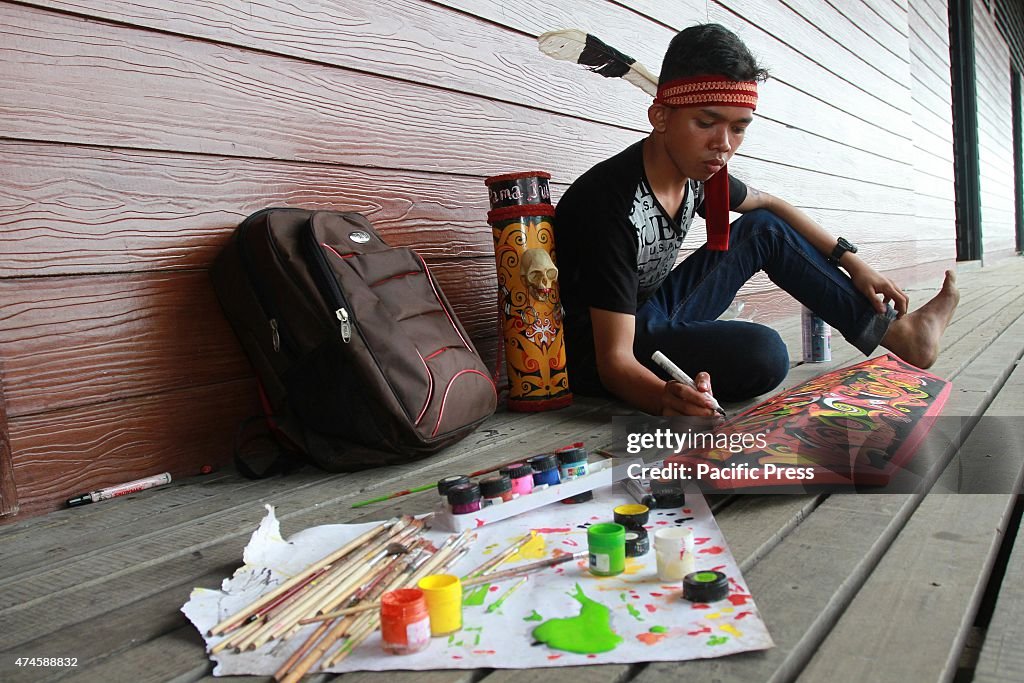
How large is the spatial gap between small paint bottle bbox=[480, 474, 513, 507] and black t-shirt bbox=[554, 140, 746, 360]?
2.45ft

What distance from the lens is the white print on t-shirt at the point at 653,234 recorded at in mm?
1887

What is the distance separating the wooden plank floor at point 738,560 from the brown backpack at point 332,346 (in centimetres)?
7

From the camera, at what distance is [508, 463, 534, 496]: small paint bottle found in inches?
44.8

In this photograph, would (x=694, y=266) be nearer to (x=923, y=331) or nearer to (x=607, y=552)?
(x=923, y=331)

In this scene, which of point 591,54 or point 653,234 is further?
point 591,54

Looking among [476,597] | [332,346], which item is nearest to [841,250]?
[332,346]

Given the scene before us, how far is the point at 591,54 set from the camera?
2303 millimetres

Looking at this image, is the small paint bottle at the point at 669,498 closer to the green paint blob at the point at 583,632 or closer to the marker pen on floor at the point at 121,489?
the green paint blob at the point at 583,632

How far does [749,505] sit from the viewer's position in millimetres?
1112

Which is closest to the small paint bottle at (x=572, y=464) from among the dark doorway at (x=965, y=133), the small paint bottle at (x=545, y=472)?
the small paint bottle at (x=545, y=472)

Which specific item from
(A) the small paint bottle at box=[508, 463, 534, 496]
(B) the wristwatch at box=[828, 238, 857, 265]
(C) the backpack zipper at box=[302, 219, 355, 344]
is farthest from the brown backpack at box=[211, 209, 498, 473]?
(B) the wristwatch at box=[828, 238, 857, 265]

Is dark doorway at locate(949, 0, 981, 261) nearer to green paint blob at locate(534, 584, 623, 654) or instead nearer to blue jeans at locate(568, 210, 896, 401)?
blue jeans at locate(568, 210, 896, 401)

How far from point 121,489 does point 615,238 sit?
3.73 feet

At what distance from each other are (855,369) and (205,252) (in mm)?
1368
